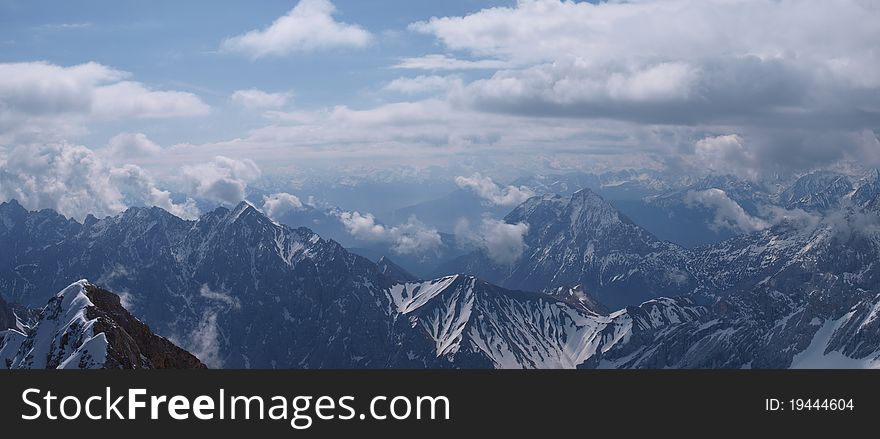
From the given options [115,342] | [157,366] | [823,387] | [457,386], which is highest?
[457,386]

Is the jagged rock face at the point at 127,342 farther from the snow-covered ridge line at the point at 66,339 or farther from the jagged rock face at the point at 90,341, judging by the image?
the snow-covered ridge line at the point at 66,339

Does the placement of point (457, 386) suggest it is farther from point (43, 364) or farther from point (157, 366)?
point (43, 364)

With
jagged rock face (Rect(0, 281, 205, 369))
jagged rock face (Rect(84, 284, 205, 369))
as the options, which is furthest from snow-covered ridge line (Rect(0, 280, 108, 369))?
jagged rock face (Rect(84, 284, 205, 369))

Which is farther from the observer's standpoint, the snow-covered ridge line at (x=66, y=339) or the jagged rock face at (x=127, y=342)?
the jagged rock face at (x=127, y=342)

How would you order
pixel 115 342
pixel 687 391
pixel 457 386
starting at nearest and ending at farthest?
pixel 457 386
pixel 687 391
pixel 115 342

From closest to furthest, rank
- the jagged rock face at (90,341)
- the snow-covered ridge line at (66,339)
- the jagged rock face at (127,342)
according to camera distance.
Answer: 1. the snow-covered ridge line at (66,339)
2. the jagged rock face at (90,341)
3. the jagged rock face at (127,342)

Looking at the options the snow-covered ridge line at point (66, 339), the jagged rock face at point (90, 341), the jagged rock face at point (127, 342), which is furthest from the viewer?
the jagged rock face at point (127, 342)

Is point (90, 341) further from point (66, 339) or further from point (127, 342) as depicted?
point (66, 339)

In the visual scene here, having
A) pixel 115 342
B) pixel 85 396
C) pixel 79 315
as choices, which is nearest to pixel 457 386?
pixel 85 396

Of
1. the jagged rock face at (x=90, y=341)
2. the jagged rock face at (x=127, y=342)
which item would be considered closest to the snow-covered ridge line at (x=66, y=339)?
the jagged rock face at (x=90, y=341)
